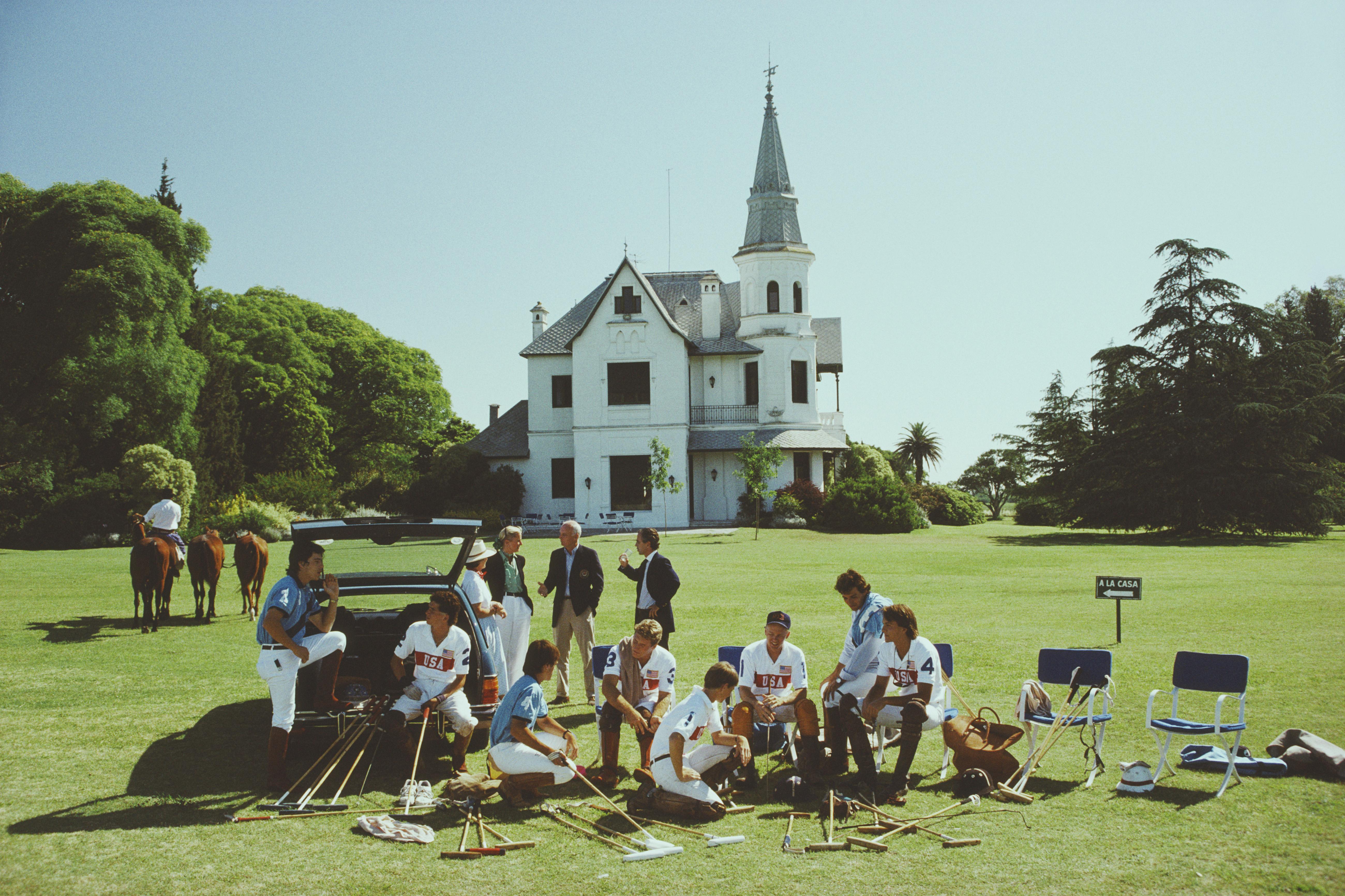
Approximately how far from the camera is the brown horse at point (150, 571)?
46.8 feet

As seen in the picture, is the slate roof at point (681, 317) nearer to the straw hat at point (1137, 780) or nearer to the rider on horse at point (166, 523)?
the rider on horse at point (166, 523)

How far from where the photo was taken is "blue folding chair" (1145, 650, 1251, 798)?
690 cm

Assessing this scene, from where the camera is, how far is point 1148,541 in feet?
122

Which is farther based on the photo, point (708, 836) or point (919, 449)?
point (919, 449)

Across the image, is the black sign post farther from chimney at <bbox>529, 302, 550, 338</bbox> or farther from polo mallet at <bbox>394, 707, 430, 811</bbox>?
chimney at <bbox>529, 302, 550, 338</bbox>

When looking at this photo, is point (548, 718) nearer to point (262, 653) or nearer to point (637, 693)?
point (637, 693)

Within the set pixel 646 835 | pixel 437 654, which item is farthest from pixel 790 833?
pixel 437 654

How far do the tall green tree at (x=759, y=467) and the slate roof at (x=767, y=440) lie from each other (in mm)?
2022

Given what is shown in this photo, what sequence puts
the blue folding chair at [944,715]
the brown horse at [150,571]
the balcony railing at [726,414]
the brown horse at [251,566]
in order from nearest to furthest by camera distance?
1. the blue folding chair at [944,715]
2. the brown horse at [150,571]
3. the brown horse at [251,566]
4. the balcony railing at [726,414]

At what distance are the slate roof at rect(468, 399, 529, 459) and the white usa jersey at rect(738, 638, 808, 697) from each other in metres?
37.5

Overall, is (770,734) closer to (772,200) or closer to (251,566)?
(251,566)

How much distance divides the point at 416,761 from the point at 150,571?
9.64 metres

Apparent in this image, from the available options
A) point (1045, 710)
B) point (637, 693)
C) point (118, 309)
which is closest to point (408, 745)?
point (637, 693)

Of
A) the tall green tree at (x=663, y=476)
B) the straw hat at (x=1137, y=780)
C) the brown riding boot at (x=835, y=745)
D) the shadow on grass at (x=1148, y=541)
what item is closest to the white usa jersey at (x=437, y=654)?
the brown riding boot at (x=835, y=745)
